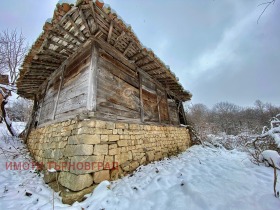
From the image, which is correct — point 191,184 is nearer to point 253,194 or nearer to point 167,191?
point 167,191

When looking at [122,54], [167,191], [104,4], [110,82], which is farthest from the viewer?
[122,54]

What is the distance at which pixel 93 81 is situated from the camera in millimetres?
3377

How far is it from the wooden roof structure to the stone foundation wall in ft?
7.36

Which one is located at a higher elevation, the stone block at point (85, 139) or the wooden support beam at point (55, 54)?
the wooden support beam at point (55, 54)

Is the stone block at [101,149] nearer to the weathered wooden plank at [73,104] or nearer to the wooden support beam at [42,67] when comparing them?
the weathered wooden plank at [73,104]

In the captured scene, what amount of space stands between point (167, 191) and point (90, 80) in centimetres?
303

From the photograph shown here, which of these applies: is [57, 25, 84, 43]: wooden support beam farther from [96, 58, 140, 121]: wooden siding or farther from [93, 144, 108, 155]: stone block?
[93, 144, 108, 155]: stone block

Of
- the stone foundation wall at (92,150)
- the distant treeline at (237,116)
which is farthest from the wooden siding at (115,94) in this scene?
the distant treeline at (237,116)

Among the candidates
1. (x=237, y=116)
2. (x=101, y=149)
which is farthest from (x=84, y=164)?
(x=237, y=116)

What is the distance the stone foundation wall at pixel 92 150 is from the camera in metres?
2.72

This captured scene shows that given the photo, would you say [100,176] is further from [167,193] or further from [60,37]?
[60,37]

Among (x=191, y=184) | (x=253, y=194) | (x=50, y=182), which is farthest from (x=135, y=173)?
(x=253, y=194)

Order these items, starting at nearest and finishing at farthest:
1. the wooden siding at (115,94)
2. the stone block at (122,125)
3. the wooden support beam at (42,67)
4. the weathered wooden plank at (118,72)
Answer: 1. the wooden siding at (115,94)
2. the stone block at (122,125)
3. the weathered wooden plank at (118,72)
4. the wooden support beam at (42,67)

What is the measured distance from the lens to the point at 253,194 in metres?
2.12
